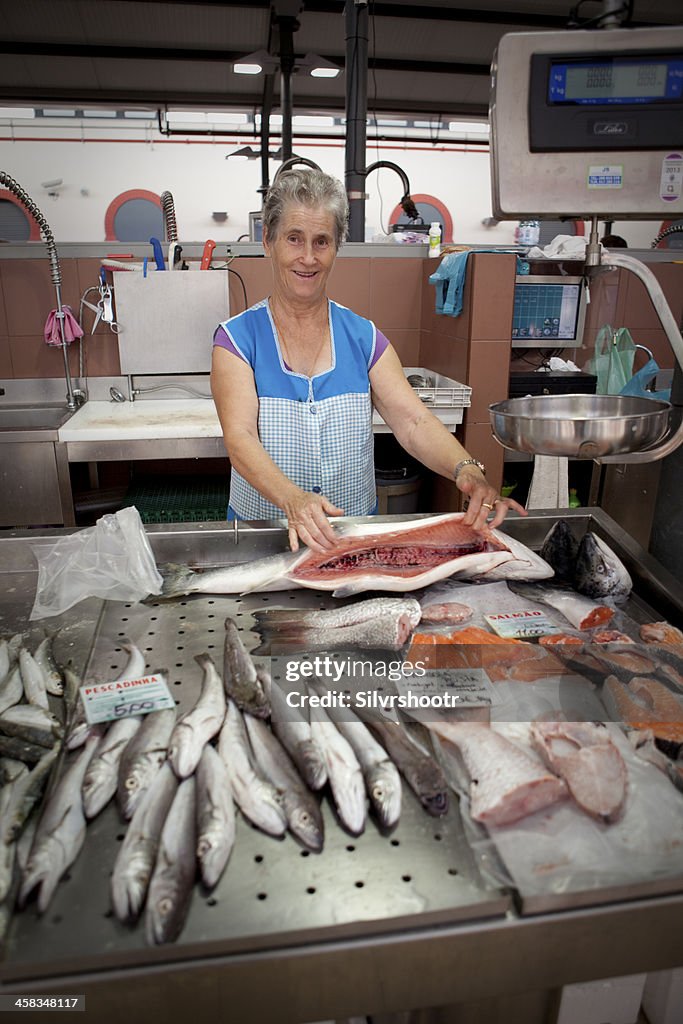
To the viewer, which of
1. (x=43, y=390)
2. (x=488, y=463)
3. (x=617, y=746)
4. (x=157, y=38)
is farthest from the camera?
(x=157, y=38)

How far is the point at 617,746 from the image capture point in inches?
42.6

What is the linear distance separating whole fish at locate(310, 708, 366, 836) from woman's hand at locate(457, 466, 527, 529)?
758 mm

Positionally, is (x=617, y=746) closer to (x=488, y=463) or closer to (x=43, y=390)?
(x=488, y=463)

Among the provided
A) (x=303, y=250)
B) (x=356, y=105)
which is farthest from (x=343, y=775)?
(x=356, y=105)

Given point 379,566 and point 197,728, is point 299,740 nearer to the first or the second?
point 197,728

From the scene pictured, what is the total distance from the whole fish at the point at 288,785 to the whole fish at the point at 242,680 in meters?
0.02

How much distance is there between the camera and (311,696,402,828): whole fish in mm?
994

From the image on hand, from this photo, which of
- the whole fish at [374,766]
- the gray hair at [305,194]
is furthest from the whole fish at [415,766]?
the gray hair at [305,194]

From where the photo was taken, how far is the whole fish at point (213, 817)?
902 mm

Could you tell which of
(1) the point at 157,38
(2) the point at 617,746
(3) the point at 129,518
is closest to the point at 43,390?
(3) the point at 129,518

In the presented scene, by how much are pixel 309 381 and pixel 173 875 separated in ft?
5.47

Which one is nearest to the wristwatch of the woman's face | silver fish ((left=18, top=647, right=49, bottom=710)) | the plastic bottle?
the woman's face

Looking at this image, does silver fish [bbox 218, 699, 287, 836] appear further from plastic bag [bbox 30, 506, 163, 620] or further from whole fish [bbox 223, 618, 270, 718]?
plastic bag [bbox 30, 506, 163, 620]

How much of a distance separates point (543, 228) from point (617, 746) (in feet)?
42.7
